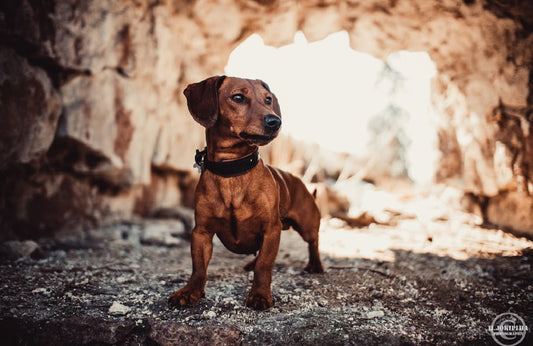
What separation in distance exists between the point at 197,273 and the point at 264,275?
0.44 meters

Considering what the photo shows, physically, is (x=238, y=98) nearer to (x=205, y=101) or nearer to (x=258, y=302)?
(x=205, y=101)

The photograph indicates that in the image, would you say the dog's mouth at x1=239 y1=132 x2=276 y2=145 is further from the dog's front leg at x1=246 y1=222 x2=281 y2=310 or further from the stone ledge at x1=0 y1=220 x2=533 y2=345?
the stone ledge at x1=0 y1=220 x2=533 y2=345

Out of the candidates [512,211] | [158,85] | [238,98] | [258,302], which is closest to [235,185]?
[238,98]

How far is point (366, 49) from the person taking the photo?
5.90 meters

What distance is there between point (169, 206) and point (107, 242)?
2806mm

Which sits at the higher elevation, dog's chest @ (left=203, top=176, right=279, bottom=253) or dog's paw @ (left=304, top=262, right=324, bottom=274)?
dog's chest @ (left=203, top=176, right=279, bottom=253)

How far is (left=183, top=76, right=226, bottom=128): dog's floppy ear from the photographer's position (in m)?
2.28

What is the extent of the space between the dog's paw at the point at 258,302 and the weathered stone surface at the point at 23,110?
108 inches

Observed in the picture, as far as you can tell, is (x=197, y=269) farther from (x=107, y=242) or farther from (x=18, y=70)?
(x=18, y=70)

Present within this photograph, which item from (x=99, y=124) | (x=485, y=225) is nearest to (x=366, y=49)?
(x=485, y=225)

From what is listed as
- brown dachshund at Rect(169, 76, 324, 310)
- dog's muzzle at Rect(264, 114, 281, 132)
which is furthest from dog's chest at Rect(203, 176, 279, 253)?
dog's muzzle at Rect(264, 114, 281, 132)

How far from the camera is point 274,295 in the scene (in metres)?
2.46

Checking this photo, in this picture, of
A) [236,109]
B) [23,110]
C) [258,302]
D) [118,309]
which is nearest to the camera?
[118,309]

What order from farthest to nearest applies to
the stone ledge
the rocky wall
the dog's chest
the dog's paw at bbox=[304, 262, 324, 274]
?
the rocky wall < the dog's paw at bbox=[304, 262, 324, 274] < the dog's chest < the stone ledge
